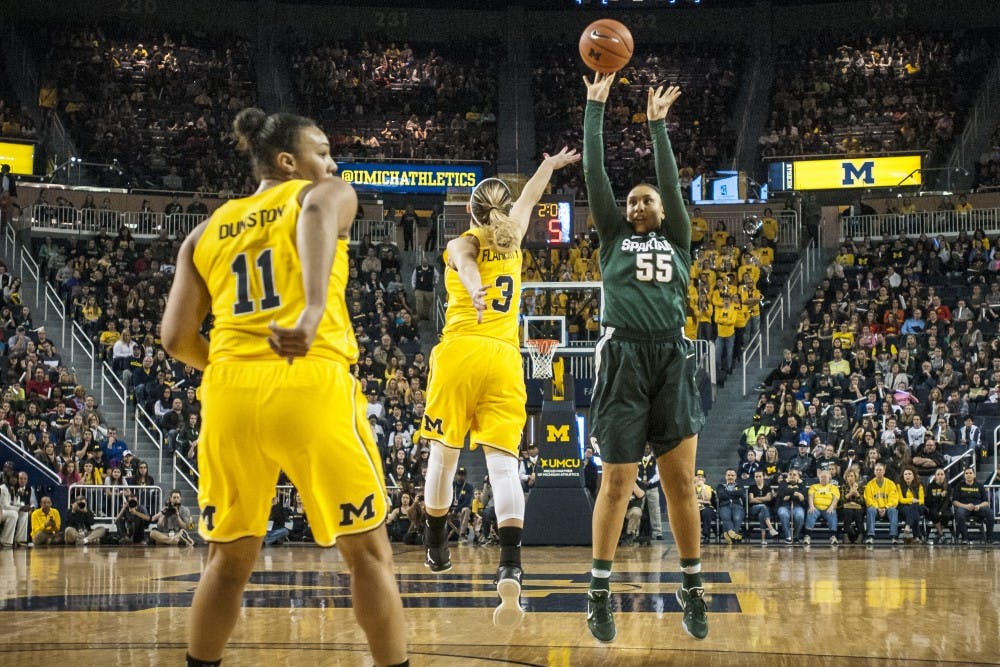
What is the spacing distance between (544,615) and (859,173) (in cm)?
2509

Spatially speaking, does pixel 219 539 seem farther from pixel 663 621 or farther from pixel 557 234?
pixel 557 234

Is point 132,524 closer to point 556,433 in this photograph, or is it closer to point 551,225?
point 556,433

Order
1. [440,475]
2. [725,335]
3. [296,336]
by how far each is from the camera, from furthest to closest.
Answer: [725,335] < [440,475] < [296,336]

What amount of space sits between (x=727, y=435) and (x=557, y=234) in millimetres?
4790

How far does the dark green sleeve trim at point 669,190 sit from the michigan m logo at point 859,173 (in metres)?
24.8

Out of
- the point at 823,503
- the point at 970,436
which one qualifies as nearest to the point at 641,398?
the point at 823,503

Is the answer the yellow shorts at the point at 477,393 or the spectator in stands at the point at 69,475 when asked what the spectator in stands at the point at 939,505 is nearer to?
the yellow shorts at the point at 477,393

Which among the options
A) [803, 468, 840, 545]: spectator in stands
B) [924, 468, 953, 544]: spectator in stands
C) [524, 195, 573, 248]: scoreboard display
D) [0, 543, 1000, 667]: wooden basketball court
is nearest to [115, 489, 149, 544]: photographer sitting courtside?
[0, 543, 1000, 667]: wooden basketball court

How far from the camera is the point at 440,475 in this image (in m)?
7.05

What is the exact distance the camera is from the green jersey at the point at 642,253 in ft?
19.4

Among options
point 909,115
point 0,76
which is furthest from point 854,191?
point 0,76

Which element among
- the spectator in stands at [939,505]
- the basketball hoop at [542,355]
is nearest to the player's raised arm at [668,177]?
the basketball hoop at [542,355]

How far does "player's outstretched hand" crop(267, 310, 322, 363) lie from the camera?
3.52 meters

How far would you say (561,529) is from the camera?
14.9 meters
